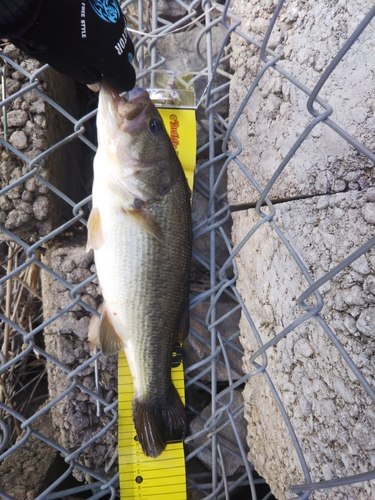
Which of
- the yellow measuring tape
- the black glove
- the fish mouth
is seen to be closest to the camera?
the black glove

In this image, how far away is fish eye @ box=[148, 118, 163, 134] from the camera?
1444mm

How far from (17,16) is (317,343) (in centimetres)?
121

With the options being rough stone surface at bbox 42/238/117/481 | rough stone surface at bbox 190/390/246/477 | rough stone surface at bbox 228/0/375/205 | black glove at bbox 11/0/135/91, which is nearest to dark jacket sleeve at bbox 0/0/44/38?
black glove at bbox 11/0/135/91

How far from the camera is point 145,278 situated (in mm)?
1460

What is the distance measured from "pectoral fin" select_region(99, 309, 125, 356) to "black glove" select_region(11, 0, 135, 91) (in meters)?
0.90

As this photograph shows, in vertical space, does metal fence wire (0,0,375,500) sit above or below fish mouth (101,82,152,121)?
below

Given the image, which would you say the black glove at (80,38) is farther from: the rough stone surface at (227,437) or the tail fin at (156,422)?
the rough stone surface at (227,437)

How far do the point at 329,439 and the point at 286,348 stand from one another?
0.29 metres

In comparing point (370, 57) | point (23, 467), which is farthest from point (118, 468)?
point (370, 57)

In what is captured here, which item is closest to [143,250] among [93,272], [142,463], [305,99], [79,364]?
[93,272]

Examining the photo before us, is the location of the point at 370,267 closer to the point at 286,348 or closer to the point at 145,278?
the point at 286,348

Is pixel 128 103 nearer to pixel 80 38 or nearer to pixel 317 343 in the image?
pixel 80 38

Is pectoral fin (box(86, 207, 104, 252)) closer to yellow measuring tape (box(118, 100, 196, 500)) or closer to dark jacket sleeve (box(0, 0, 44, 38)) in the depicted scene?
yellow measuring tape (box(118, 100, 196, 500))

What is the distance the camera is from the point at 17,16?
3.27 feet
